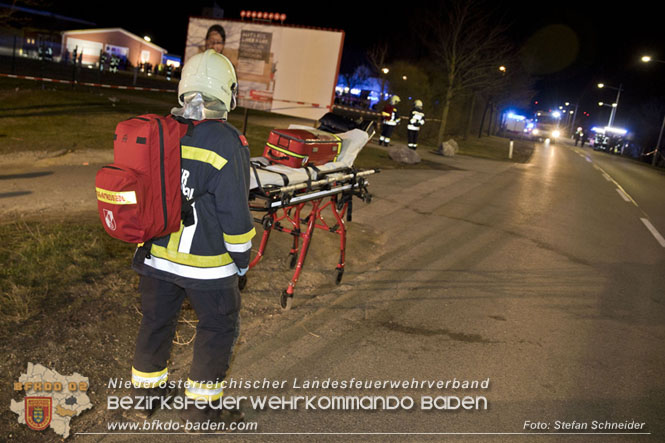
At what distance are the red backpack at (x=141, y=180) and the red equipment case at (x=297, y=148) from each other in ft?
7.36

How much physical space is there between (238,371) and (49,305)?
1.58m

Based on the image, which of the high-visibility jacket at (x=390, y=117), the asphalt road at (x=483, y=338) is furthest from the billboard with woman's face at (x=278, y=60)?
the asphalt road at (x=483, y=338)

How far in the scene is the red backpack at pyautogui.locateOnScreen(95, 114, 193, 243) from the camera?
2660mm

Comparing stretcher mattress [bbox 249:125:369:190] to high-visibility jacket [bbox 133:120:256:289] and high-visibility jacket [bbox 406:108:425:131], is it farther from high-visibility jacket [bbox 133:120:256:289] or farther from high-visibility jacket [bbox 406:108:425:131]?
high-visibility jacket [bbox 406:108:425:131]

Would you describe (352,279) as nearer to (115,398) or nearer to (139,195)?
(115,398)

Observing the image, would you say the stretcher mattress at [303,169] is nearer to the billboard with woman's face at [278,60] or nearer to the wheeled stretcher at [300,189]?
the wheeled stretcher at [300,189]

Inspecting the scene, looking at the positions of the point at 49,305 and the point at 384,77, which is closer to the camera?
the point at 49,305

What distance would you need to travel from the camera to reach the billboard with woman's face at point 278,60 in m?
16.7

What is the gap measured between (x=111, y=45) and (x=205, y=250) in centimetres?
5425

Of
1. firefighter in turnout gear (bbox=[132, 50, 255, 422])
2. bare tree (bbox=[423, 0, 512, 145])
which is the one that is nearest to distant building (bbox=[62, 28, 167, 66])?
bare tree (bbox=[423, 0, 512, 145])

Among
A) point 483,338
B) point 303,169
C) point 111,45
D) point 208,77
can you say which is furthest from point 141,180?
point 111,45

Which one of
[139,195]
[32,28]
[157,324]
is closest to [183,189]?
[139,195]

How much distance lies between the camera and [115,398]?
3.39m

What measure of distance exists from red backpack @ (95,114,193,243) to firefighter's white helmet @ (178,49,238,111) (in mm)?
308
